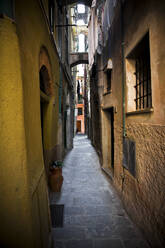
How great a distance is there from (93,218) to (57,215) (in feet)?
2.81

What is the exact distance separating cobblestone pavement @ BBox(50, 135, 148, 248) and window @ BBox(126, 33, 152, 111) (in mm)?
2511

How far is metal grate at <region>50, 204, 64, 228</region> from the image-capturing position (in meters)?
3.38

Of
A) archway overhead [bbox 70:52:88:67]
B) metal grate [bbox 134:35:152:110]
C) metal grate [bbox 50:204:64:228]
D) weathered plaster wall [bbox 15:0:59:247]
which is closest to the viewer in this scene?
weathered plaster wall [bbox 15:0:59:247]

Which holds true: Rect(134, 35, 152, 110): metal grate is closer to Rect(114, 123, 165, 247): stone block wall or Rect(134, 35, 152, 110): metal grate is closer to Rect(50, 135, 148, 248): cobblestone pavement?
Rect(114, 123, 165, 247): stone block wall

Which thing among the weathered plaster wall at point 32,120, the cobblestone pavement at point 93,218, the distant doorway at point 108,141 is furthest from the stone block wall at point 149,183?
the distant doorway at point 108,141

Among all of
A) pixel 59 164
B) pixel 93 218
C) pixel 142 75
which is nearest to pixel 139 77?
pixel 142 75

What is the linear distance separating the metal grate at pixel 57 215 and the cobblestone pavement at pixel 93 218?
95 mm

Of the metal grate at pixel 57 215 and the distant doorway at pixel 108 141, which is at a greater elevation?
the distant doorway at pixel 108 141

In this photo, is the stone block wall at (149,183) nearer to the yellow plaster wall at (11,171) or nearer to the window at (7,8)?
the yellow plaster wall at (11,171)

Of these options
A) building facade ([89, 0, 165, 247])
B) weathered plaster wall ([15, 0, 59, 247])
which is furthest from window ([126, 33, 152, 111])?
weathered plaster wall ([15, 0, 59, 247])

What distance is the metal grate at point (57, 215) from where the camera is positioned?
3382 mm

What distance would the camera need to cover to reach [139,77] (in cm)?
344

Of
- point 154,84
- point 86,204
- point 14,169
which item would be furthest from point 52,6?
point 86,204

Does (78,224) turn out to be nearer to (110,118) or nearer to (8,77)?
(8,77)
